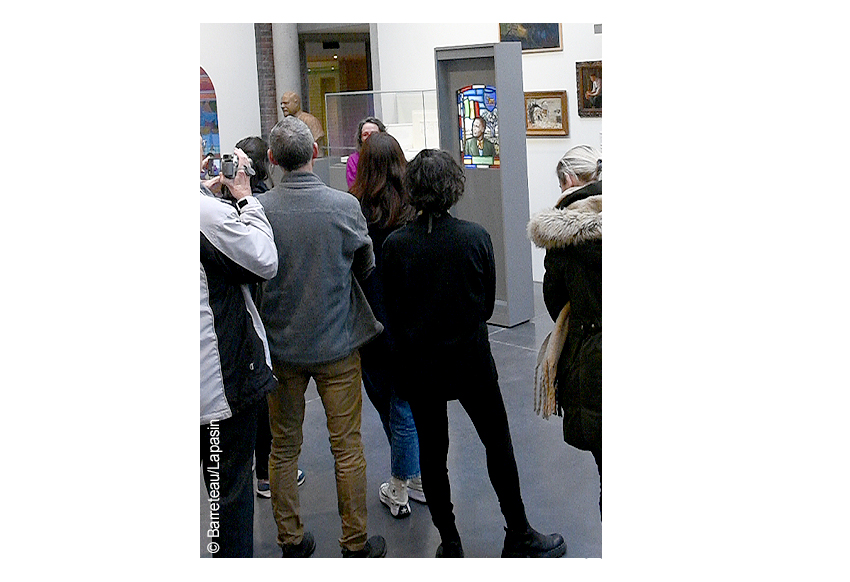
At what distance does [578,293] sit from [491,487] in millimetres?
783

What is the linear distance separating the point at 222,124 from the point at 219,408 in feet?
3.22

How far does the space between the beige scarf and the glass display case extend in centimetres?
214

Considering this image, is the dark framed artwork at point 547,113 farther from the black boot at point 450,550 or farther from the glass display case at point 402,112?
the black boot at point 450,550

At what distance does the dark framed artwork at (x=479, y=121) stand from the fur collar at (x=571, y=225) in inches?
94.8

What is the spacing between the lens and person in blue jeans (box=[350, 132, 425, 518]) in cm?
319

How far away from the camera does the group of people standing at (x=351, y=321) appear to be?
2873mm

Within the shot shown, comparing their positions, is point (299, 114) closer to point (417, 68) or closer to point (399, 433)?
point (399, 433)

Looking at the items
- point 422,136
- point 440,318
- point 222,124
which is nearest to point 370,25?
point 222,124

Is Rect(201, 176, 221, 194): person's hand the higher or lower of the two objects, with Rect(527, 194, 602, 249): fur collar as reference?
higher

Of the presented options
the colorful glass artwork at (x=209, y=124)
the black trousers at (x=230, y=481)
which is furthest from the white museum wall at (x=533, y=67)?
the black trousers at (x=230, y=481)

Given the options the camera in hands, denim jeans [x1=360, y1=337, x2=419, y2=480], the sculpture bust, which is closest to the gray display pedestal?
denim jeans [x1=360, y1=337, x2=419, y2=480]

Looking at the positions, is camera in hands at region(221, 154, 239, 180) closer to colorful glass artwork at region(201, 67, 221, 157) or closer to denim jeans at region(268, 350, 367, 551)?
colorful glass artwork at region(201, 67, 221, 157)

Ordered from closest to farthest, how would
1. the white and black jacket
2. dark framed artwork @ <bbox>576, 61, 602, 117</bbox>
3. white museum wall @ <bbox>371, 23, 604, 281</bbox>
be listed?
the white and black jacket
white museum wall @ <bbox>371, 23, 604, 281</bbox>
dark framed artwork @ <bbox>576, 61, 602, 117</bbox>

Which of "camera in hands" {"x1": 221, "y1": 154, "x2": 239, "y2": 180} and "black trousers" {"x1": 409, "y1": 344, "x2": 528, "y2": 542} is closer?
"camera in hands" {"x1": 221, "y1": 154, "x2": 239, "y2": 180}
